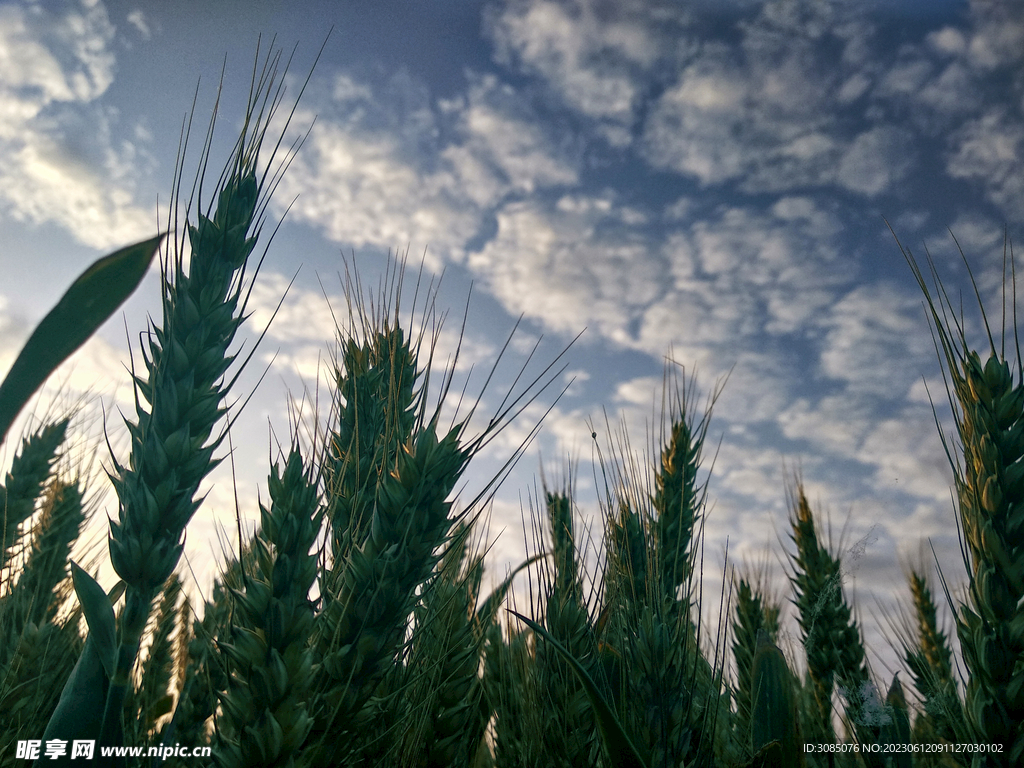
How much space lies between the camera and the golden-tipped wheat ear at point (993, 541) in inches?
66.8

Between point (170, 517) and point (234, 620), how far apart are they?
1.03 ft

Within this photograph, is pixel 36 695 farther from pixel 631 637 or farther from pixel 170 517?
pixel 631 637

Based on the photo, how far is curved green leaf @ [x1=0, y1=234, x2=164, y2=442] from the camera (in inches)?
54.5

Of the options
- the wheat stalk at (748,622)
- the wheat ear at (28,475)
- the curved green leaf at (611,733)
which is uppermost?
the wheat ear at (28,475)

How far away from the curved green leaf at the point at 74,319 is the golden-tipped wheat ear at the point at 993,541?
2348mm

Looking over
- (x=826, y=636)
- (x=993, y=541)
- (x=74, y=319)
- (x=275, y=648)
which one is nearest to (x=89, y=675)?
(x=275, y=648)

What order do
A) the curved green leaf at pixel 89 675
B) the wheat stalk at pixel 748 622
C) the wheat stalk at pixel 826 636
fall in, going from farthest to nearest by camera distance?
the wheat stalk at pixel 748 622 → the wheat stalk at pixel 826 636 → the curved green leaf at pixel 89 675

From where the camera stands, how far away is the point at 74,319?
1.47 meters

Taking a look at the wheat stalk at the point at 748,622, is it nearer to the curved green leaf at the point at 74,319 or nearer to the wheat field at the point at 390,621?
the wheat field at the point at 390,621

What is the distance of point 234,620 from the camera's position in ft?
5.32

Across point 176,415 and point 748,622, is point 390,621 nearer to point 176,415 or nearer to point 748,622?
point 176,415

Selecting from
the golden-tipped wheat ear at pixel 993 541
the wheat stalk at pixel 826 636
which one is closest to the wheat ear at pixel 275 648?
the golden-tipped wheat ear at pixel 993 541

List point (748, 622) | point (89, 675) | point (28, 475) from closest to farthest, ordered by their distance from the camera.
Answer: point (89, 675) < point (28, 475) < point (748, 622)

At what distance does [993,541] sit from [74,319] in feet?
8.02
